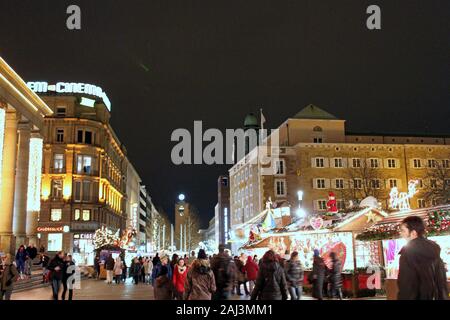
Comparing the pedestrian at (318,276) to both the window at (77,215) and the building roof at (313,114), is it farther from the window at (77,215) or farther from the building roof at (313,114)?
the building roof at (313,114)

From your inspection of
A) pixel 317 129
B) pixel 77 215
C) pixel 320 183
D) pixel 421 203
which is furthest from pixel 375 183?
pixel 77 215

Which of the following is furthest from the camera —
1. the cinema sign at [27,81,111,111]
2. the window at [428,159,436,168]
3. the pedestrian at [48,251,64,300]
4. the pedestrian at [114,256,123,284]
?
the window at [428,159,436,168]

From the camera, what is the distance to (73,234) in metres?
64.2

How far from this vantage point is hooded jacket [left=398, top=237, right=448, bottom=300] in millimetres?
6051

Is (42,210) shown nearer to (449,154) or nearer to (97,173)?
(97,173)

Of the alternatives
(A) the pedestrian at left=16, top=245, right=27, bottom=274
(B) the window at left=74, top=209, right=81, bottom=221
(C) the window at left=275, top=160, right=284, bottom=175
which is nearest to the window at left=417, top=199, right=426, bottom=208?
(C) the window at left=275, top=160, right=284, bottom=175

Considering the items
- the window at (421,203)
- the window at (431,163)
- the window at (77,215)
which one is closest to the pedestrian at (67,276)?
the window at (77,215)

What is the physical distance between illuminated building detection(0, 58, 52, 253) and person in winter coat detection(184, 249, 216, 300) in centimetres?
2814

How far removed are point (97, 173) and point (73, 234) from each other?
8997mm

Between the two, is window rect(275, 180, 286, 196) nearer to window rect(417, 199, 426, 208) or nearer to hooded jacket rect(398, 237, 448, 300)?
window rect(417, 199, 426, 208)

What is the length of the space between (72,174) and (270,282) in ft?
196

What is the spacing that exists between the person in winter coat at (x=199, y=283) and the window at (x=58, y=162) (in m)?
58.6

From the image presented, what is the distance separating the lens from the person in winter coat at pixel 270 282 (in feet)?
32.0

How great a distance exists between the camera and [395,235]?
17391mm
